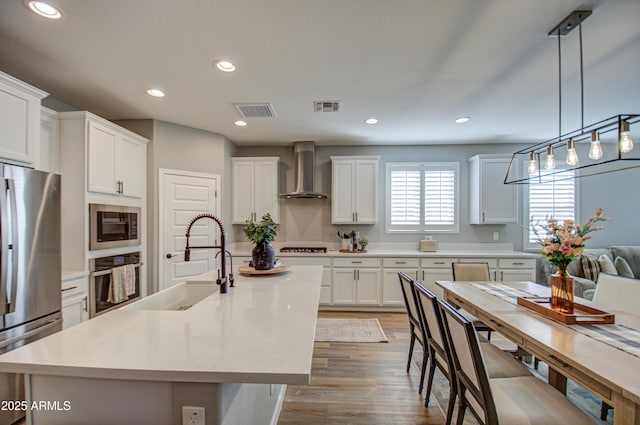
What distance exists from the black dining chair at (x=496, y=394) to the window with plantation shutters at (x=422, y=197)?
316 cm

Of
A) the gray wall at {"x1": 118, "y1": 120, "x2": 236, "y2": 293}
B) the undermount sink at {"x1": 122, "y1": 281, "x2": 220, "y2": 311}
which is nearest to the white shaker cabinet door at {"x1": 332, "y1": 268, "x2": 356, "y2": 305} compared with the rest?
the gray wall at {"x1": 118, "y1": 120, "x2": 236, "y2": 293}

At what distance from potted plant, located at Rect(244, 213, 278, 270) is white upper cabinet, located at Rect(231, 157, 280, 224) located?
→ 2276mm

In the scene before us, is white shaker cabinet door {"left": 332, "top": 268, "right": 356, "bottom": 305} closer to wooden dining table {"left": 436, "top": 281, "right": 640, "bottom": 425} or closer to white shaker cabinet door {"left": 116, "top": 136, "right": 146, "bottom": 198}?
wooden dining table {"left": 436, "top": 281, "right": 640, "bottom": 425}

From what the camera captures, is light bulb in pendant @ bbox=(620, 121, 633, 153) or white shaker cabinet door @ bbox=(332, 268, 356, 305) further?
white shaker cabinet door @ bbox=(332, 268, 356, 305)

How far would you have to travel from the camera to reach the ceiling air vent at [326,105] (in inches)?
119

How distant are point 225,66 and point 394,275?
341 centimetres

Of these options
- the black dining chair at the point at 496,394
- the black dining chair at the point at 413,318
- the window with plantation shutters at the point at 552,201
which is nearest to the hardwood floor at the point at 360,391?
the black dining chair at the point at 413,318

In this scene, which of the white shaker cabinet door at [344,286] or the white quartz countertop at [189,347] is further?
the white shaker cabinet door at [344,286]

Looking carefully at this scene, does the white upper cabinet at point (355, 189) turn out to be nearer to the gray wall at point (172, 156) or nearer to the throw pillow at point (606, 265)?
the gray wall at point (172, 156)

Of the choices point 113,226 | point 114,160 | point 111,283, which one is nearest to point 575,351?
point 111,283

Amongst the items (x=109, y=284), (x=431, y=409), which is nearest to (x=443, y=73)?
(x=431, y=409)

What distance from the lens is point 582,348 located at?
1.36 m

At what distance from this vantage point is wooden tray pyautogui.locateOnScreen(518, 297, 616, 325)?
1.67m

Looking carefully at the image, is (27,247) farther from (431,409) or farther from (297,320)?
(431,409)
